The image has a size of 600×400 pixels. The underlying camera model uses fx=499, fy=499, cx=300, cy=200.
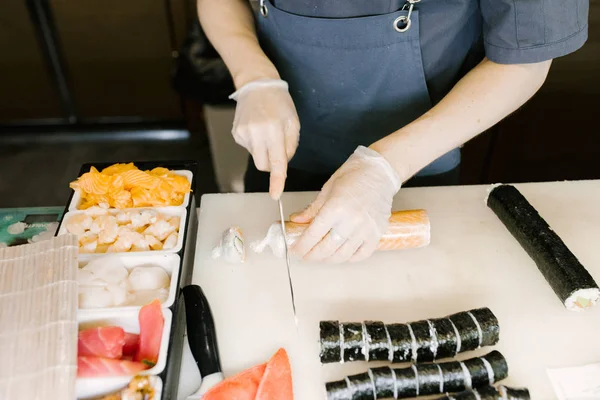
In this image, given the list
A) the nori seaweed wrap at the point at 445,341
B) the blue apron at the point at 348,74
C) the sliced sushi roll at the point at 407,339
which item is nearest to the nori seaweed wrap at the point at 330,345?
the sliced sushi roll at the point at 407,339

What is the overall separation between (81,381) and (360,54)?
1054mm

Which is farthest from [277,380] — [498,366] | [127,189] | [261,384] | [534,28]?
[534,28]

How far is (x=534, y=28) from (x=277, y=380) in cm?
100

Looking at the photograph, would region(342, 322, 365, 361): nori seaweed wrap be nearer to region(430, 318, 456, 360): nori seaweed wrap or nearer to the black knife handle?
region(430, 318, 456, 360): nori seaweed wrap

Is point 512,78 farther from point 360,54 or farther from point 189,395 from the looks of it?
point 189,395

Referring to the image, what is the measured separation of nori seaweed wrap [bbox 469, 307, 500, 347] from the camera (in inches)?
44.9

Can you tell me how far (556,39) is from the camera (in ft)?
3.89

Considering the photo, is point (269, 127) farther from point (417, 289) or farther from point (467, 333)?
point (467, 333)

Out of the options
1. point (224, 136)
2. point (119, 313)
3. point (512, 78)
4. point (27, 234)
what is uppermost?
point (224, 136)

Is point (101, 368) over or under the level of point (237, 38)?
under

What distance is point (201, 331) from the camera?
3.83 ft

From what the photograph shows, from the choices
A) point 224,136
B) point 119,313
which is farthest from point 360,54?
point 224,136

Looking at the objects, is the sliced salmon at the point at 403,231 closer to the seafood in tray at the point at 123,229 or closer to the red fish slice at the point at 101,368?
the seafood in tray at the point at 123,229

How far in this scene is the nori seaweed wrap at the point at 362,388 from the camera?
1.06 metres
